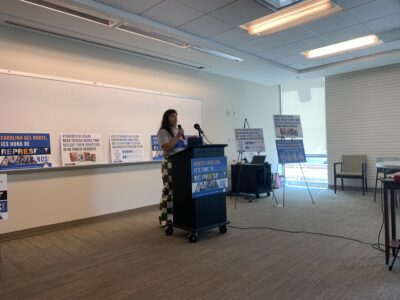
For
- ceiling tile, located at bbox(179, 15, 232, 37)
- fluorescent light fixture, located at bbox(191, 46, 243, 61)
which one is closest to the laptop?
fluorescent light fixture, located at bbox(191, 46, 243, 61)

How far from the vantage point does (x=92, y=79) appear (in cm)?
469

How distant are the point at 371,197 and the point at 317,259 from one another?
3.84 meters

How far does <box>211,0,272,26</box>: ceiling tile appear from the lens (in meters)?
3.57

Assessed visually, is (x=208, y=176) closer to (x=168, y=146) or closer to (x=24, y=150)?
(x=168, y=146)

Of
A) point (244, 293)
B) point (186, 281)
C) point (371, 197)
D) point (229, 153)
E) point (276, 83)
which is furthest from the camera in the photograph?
point (276, 83)

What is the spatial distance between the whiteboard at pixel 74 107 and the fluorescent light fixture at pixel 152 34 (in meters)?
1.05

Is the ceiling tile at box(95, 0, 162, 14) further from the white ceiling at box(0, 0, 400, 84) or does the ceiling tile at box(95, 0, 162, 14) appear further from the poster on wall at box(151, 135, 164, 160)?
the poster on wall at box(151, 135, 164, 160)

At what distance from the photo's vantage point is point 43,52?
419cm

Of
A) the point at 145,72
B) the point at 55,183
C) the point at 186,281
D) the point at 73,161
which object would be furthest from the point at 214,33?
the point at 186,281

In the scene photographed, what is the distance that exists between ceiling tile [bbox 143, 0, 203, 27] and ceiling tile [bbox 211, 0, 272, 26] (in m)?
0.30

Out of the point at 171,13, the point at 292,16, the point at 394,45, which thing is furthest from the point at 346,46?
the point at 171,13

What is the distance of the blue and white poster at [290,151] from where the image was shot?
18.4 feet

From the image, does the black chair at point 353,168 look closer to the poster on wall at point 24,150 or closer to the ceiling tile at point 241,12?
the ceiling tile at point 241,12

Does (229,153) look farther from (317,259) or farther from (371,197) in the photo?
(317,259)
